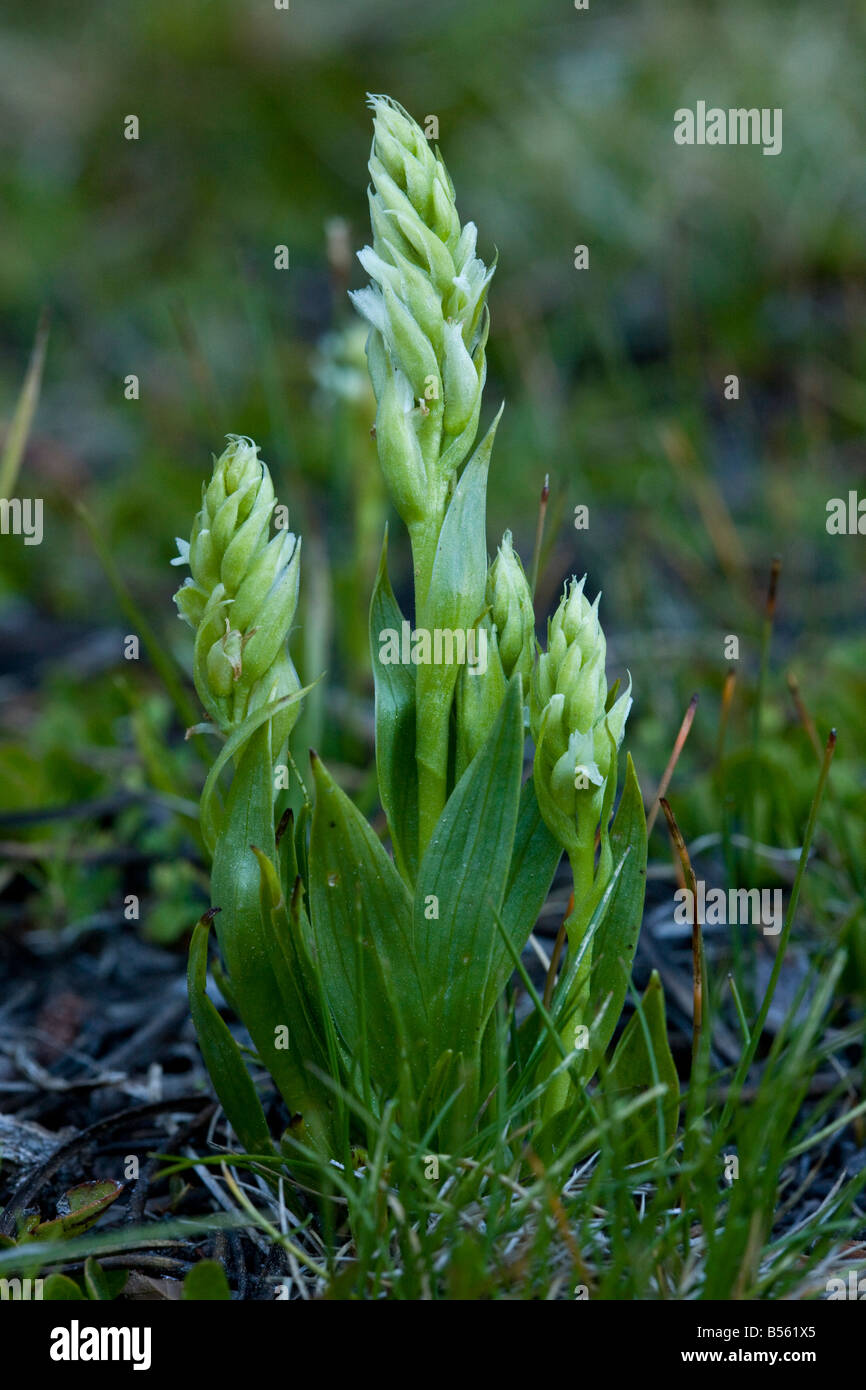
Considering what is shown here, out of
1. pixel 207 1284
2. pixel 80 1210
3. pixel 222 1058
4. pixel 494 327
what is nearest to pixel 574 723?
pixel 222 1058

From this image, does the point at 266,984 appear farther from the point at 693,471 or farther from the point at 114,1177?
the point at 693,471

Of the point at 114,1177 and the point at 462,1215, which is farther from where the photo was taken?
the point at 114,1177

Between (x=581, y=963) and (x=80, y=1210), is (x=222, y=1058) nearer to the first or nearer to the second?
(x=80, y=1210)

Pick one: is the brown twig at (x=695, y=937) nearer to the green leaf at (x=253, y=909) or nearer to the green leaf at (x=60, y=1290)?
the green leaf at (x=253, y=909)

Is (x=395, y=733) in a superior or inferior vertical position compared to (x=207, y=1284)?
superior

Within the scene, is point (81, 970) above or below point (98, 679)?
below

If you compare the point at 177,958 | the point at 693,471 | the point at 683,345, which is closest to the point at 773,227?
the point at 683,345
